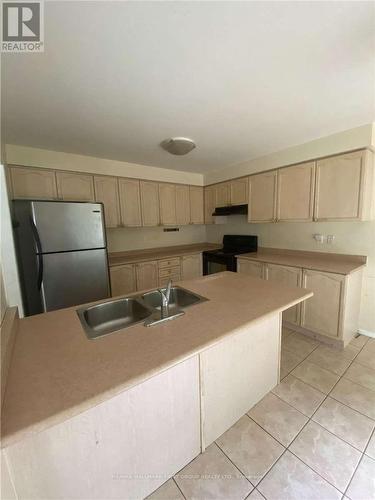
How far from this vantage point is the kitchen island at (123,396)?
0.73 m

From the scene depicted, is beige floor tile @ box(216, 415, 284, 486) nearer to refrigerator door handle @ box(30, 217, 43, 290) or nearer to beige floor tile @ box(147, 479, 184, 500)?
beige floor tile @ box(147, 479, 184, 500)

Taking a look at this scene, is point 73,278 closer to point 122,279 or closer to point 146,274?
point 122,279

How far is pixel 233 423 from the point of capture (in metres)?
1.47

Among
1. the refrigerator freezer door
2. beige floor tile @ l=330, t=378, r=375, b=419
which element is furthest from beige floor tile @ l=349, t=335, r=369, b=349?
the refrigerator freezer door

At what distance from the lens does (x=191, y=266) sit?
379 cm

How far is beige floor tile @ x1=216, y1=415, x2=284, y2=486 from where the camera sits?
47.7 inches

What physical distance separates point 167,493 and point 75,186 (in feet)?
10.2

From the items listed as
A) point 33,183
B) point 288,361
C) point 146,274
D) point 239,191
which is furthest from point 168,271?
point 33,183

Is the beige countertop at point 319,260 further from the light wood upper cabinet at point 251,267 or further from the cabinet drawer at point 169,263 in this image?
the cabinet drawer at point 169,263

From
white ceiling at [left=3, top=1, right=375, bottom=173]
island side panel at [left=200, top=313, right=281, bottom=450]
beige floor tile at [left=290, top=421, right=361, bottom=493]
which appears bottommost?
beige floor tile at [left=290, top=421, right=361, bottom=493]

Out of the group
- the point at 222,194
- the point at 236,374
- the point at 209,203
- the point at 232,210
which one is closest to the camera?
the point at 236,374

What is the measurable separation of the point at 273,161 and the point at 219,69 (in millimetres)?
1958

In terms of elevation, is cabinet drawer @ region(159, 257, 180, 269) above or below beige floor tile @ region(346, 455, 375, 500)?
above

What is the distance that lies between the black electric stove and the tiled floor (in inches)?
70.1
